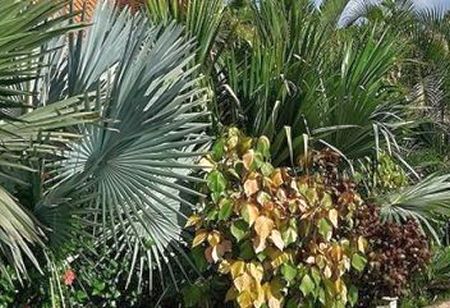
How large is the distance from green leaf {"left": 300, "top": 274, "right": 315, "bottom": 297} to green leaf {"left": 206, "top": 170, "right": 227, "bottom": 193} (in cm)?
93

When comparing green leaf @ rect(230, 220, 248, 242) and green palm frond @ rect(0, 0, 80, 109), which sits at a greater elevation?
green palm frond @ rect(0, 0, 80, 109)

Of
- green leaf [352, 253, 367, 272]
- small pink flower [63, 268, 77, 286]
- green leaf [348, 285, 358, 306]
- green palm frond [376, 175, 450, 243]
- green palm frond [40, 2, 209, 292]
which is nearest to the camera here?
green palm frond [40, 2, 209, 292]

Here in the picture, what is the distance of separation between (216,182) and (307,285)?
1.05 metres

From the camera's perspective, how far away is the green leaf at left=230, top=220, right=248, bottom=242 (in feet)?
21.1

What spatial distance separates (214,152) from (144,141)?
1.36m

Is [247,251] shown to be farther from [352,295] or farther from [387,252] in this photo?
[387,252]

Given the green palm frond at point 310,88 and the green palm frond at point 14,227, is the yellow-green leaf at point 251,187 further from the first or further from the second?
the green palm frond at point 14,227

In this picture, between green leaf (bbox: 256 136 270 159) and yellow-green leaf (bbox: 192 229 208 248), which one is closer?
yellow-green leaf (bbox: 192 229 208 248)

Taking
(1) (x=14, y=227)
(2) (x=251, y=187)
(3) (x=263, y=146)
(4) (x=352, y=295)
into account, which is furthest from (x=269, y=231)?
(1) (x=14, y=227)

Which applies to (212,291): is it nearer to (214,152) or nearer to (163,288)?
(163,288)

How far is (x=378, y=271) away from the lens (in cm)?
706

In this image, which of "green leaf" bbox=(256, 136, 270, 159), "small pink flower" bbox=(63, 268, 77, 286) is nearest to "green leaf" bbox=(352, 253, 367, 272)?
"green leaf" bbox=(256, 136, 270, 159)

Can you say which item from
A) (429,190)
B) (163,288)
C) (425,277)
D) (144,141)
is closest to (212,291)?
(163,288)

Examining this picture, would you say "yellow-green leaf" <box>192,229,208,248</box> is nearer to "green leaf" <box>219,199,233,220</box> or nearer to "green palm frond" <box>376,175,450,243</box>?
"green leaf" <box>219,199,233,220</box>
